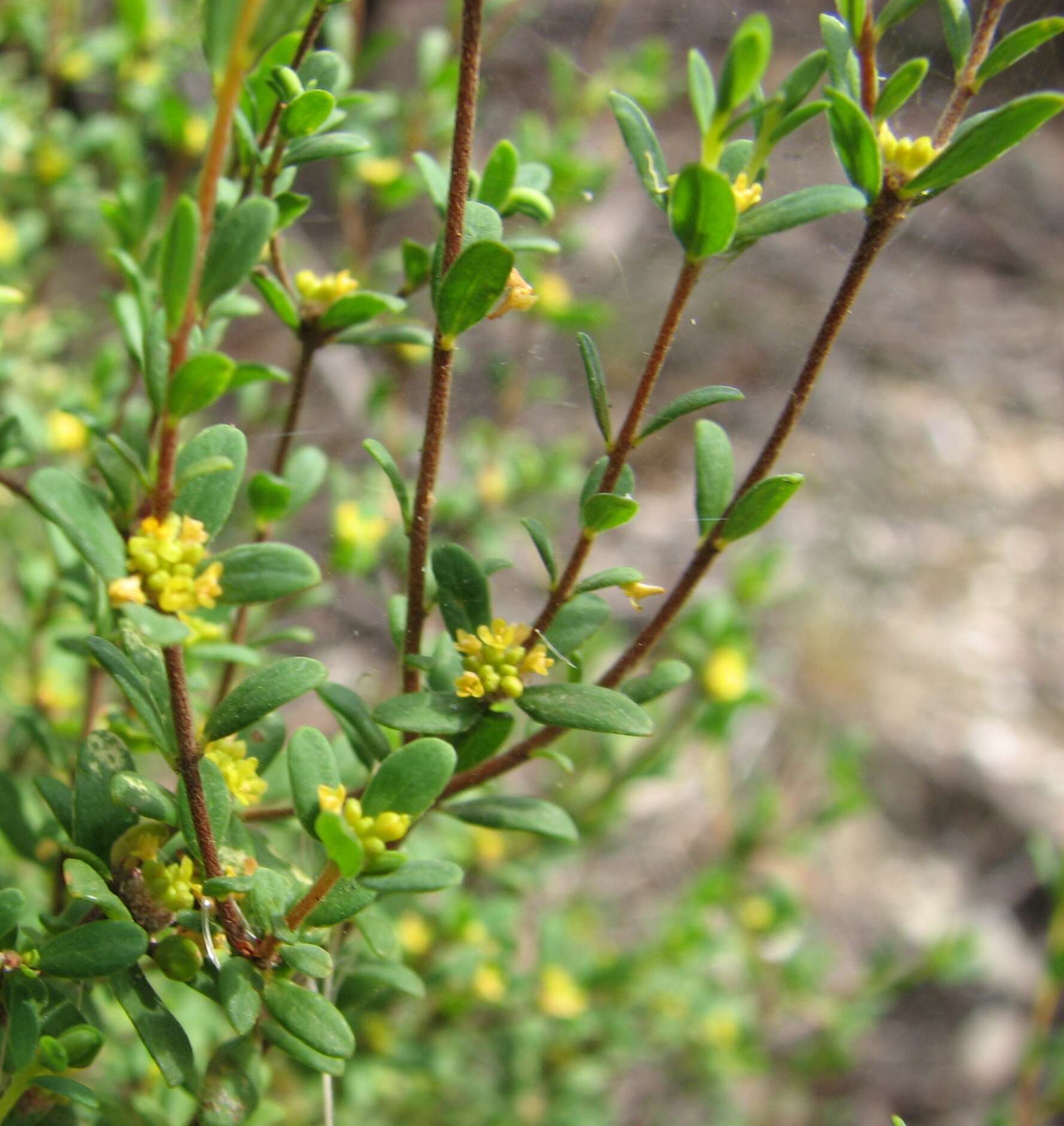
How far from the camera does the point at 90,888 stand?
60 cm

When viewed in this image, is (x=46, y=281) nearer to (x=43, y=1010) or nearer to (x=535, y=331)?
(x=535, y=331)

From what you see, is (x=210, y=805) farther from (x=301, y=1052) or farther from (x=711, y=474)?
(x=711, y=474)

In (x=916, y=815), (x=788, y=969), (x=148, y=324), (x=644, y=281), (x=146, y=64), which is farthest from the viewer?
(x=916, y=815)

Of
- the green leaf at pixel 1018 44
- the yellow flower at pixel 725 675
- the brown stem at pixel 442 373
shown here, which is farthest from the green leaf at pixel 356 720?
the yellow flower at pixel 725 675

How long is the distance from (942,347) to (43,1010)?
3700mm

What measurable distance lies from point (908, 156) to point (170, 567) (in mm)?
506

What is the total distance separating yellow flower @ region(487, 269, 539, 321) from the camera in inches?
27.1

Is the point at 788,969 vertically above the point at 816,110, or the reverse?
the point at 816,110

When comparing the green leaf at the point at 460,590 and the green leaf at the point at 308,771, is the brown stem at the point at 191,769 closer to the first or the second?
the green leaf at the point at 308,771

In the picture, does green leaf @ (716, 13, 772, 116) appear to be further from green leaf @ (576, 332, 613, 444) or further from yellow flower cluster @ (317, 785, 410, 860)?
yellow flower cluster @ (317, 785, 410, 860)

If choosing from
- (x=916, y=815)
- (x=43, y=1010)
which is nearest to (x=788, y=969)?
(x=916, y=815)

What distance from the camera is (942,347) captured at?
374 cm

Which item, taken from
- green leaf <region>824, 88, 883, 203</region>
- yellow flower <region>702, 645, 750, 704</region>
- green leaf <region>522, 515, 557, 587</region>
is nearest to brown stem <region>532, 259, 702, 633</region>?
green leaf <region>522, 515, 557, 587</region>

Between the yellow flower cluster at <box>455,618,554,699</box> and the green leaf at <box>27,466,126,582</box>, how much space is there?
249mm
